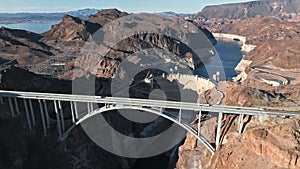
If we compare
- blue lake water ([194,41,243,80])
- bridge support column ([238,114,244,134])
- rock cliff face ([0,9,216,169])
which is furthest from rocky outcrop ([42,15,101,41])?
bridge support column ([238,114,244,134])

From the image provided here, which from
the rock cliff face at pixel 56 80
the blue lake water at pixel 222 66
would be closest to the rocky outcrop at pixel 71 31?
the rock cliff face at pixel 56 80

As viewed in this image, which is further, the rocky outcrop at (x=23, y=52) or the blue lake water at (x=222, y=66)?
the blue lake water at (x=222, y=66)

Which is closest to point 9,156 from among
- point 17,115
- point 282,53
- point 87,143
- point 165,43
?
point 17,115

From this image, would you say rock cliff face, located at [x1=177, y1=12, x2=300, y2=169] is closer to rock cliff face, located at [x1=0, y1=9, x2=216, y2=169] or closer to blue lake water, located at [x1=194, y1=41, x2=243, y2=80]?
Answer: rock cliff face, located at [x1=0, y1=9, x2=216, y2=169]

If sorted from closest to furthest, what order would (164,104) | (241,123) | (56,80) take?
(241,123) < (164,104) < (56,80)

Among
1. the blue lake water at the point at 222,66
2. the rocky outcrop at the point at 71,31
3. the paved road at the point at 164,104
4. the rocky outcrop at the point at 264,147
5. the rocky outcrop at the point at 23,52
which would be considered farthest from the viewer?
the rocky outcrop at the point at 71,31

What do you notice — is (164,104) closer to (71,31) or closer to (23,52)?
(23,52)

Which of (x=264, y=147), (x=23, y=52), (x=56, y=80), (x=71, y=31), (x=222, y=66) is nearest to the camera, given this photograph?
(x=264, y=147)

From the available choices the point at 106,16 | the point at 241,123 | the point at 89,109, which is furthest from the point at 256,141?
the point at 106,16

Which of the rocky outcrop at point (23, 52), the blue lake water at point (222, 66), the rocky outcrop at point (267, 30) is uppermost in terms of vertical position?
the rocky outcrop at point (23, 52)

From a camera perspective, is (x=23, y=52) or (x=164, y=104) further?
(x=23, y=52)

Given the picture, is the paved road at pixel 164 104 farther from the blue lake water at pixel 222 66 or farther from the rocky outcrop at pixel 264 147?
the blue lake water at pixel 222 66

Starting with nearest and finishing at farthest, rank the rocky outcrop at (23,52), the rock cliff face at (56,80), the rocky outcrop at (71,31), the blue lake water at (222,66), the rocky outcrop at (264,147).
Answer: the rocky outcrop at (264,147)
the rock cliff face at (56,80)
the rocky outcrop at (23,52)
the blue lake water at (222,66)
the rocky outcrop at (71,31)

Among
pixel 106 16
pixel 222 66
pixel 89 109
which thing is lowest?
pixel 222 66
